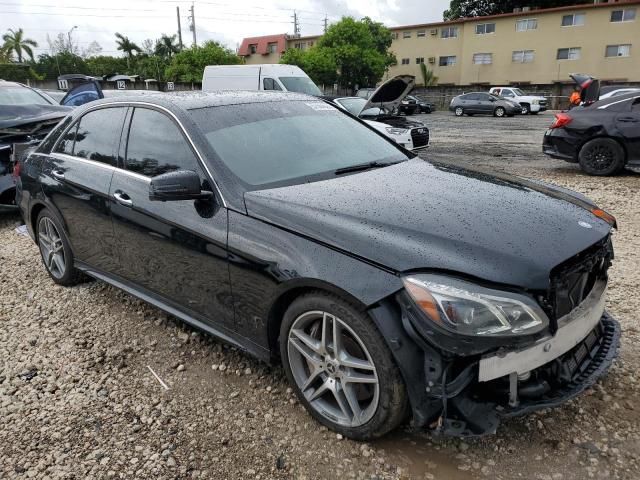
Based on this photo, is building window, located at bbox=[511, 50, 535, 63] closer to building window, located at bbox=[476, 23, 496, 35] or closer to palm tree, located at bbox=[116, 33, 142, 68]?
building window, located at bbox=[476, 23, 496, 35]

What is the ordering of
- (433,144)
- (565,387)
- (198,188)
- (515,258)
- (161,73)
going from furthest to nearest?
(161,73) → (433,144) → (198,188) → (565,387) → (515,258)

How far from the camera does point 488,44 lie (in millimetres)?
44469

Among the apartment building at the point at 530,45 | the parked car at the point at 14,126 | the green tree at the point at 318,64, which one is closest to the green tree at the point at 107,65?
the green tree at the point at 318,64

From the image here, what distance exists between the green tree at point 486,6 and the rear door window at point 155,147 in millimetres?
54380

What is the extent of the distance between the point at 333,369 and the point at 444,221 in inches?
33.9

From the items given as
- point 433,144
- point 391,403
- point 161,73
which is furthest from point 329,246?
point 161,73

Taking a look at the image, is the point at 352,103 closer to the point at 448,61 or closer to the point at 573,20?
the point at 573,20

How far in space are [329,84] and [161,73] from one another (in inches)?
846

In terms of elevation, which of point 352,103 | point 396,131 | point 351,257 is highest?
point 352,103

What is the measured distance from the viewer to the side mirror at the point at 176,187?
262 centimetres

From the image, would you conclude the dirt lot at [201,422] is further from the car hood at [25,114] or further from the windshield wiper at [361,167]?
A: the car hood at [25,114]

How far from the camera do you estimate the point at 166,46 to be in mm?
64750

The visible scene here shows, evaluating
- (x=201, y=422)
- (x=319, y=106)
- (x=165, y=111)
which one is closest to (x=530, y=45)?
(x=319, y=106)

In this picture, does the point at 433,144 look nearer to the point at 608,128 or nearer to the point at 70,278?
the point at 608,128
